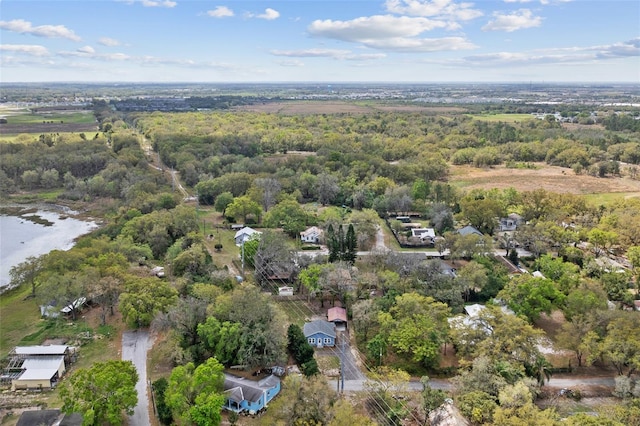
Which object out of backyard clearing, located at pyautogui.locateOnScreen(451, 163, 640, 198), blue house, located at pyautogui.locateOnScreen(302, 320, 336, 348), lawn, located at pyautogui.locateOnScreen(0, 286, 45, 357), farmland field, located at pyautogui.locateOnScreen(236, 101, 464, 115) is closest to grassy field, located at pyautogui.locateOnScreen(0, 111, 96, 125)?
farmland field, located at pyautogui.locateOnScreen(236, 101, 464, 115)

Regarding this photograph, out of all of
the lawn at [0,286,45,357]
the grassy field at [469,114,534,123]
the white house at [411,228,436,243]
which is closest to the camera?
the lawn at [0,286,45,357]

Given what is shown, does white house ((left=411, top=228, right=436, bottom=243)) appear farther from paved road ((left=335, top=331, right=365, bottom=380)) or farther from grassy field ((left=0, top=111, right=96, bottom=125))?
grassy field ((left=0, top=111, right=96, bottom=125))

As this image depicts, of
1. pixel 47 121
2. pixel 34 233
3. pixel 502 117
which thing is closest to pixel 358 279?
pixel 34 233

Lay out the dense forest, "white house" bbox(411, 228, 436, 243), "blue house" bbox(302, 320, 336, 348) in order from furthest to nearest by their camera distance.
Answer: "white house" bbox(411, 228, 436, 243) < "blue house" bbox(302, 320, 336, 348) < the dense forest

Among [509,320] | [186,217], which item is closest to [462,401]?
[509,320]

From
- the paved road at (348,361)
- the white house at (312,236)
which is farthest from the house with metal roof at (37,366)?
the white house at (312,236)

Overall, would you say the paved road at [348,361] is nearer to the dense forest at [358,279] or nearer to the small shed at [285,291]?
the dense forest at [358,279]

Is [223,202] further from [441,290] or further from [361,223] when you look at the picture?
[441,290]
